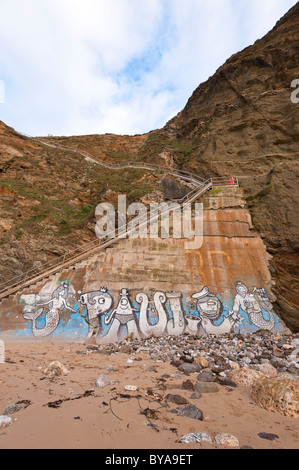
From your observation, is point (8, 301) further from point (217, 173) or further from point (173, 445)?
point (217, 173)

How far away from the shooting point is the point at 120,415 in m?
3.19

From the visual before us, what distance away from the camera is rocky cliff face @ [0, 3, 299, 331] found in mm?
12852

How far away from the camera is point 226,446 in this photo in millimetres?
2510

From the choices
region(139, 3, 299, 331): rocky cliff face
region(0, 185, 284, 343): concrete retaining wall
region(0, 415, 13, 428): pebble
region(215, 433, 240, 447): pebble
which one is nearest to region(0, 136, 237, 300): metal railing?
region(0, 185, 284, 343): concrete retaining wall

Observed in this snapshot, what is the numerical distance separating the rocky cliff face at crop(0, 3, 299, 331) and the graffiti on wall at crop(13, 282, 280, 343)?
172cm

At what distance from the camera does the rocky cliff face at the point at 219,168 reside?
1285 cm

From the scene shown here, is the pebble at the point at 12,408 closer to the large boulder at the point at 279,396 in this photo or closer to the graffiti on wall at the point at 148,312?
the large boulder at the point at 279,396

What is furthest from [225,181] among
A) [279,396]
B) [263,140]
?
[279,396]

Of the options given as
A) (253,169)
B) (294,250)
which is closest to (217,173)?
(253,169)

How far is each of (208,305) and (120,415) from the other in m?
8.76

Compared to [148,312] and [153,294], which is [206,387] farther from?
[153,294]

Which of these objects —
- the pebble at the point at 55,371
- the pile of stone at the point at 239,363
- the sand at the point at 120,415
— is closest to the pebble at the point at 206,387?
the pile of stone at the point at 239,363
